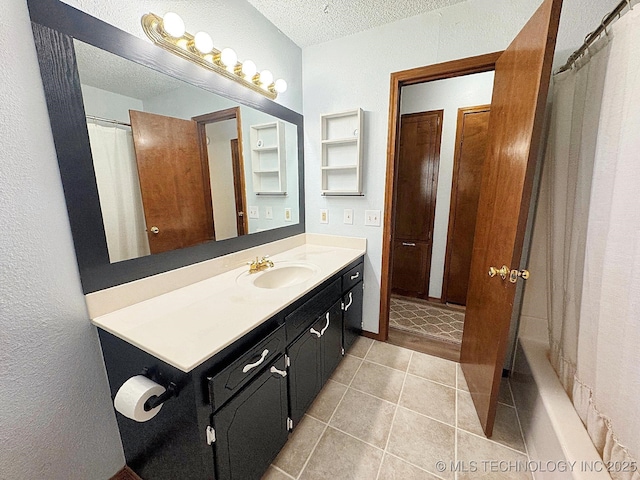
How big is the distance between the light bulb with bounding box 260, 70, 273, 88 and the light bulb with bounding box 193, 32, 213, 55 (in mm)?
384

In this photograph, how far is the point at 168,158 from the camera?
3.98ft

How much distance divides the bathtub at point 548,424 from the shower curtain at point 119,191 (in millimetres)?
1821

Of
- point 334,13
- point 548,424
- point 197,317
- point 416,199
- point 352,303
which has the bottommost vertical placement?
point 548,424

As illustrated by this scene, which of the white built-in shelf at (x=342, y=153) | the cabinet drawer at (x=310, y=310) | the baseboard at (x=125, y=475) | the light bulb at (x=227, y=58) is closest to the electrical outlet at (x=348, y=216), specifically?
the white built-in shelf at (x=342, y=153)

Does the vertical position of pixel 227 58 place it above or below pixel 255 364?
above

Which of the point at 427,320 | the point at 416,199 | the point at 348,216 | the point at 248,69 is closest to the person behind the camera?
the point at 248,69

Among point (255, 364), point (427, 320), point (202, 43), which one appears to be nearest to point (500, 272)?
point (255, 364)

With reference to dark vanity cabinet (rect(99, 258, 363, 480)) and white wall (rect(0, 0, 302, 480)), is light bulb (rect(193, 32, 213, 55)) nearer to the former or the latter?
white wall (rect(0, 0, 302, 480))

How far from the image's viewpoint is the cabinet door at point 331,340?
1.48 m

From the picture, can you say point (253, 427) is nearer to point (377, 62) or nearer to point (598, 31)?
point (598, 31)

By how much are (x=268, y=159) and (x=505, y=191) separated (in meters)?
1.44

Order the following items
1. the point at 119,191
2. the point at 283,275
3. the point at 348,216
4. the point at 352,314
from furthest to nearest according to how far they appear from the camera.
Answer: the point at 348,216 → the point at 352,314 → the point at 283,275 → the point at 119,191

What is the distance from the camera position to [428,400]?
154 cm

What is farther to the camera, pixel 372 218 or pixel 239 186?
pixel 372 218
